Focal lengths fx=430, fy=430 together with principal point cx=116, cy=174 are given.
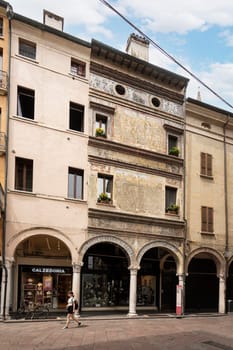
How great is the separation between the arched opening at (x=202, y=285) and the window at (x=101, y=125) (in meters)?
10.6

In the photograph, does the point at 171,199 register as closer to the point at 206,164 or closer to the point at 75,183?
the point at 206,164

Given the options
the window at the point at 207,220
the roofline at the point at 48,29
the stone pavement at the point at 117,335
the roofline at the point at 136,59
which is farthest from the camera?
the window at the point at 207,220

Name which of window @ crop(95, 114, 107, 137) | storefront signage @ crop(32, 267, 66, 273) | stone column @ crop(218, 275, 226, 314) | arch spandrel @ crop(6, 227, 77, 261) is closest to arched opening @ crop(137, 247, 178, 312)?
stone column @ crop(218, 275, 226, 314)

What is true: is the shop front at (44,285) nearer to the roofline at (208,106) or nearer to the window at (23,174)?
the window at (23,174)

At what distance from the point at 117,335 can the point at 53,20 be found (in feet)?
53.0

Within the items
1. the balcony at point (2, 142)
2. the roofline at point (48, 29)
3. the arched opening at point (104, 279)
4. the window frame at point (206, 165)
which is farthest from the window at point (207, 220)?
the balcony at point (2, 142)

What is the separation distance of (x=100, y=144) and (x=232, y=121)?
36.5 feet

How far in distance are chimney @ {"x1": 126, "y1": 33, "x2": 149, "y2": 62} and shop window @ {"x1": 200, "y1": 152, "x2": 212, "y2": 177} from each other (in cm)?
706

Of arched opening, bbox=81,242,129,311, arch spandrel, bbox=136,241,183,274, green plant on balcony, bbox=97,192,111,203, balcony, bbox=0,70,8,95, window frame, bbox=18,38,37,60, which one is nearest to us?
balcony, bbox=0,70,8,95

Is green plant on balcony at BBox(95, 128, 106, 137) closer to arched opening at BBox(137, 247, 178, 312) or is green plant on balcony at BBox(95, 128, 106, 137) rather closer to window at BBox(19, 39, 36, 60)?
window at BBox(19, 39, 36, 60)

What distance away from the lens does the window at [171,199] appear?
25.2 metres

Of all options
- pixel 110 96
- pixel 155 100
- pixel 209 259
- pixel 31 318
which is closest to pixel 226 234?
pixel 209 259

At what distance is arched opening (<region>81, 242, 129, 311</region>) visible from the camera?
24.4m

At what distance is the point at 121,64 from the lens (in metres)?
24.3
